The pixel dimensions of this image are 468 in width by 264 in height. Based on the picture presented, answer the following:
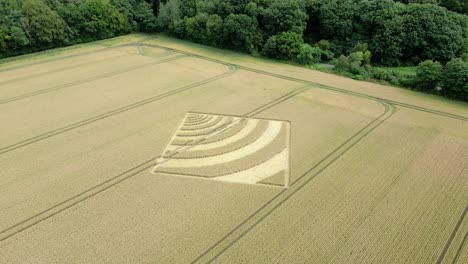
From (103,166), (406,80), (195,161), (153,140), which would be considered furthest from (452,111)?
(103,166)

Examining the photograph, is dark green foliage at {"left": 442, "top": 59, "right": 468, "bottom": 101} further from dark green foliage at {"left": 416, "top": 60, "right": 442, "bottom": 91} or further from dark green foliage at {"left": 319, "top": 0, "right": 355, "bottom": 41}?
dark green foliage at {"left": 319, "top": 0, "right": 355, "bottom": 41}

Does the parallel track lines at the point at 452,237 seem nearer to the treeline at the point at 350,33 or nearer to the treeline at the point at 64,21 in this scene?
the treeline at the point at 350,33

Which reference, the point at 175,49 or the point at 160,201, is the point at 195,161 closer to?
the point at 160,201

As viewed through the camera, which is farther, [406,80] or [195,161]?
[406,80]

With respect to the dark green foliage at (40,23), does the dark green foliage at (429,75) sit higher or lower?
lower

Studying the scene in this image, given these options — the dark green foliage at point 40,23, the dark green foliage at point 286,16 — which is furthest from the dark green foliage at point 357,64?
the dark green foliage at point 40,23
